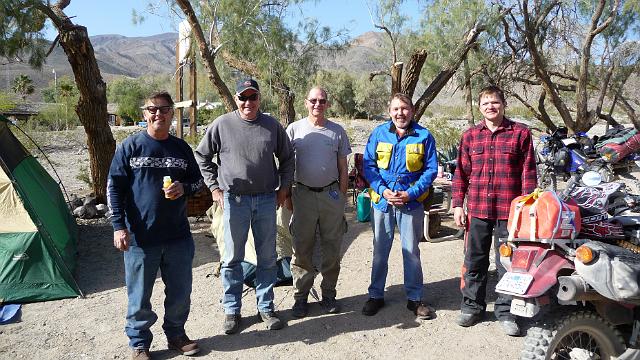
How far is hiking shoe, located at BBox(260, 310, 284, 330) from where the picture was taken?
3824 mm

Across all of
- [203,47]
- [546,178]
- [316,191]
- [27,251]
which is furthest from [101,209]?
[546,178]

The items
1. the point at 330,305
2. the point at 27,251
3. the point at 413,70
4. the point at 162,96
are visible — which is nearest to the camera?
the point at 162,96

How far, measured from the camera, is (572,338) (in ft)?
9.04

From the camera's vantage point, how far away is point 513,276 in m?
2.74

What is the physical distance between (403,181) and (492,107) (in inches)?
33.3

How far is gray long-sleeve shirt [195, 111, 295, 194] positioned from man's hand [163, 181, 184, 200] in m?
0.45

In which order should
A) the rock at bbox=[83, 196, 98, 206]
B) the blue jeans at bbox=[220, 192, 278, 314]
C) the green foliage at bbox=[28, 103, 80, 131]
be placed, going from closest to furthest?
the blue jeans at bbox=[220, 192, 278, 314] → the rock at bbox=[83, 196, 98, 206] → the green foliage at bbox=[28, 103, 80, 131]

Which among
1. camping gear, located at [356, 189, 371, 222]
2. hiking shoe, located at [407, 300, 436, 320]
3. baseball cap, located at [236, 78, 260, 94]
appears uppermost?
baseball cap, located at [236, 78, 260, 94]

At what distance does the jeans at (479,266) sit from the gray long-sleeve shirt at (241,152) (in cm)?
155

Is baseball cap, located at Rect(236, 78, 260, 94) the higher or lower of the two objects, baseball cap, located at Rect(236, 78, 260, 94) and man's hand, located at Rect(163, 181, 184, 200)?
the higher

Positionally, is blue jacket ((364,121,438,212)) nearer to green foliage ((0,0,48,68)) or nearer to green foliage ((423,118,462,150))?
green foliage ((0,0,48,68))

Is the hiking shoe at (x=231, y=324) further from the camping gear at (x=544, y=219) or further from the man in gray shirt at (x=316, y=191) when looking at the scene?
the camping gear at (x=544, y=219)

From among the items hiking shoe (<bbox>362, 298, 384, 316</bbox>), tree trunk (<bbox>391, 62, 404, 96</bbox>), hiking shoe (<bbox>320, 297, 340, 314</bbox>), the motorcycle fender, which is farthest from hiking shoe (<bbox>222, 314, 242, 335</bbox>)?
tree trunk (<bbox>391, 62, 404, 96</bbox>)

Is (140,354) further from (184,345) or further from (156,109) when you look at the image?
(156,109)
